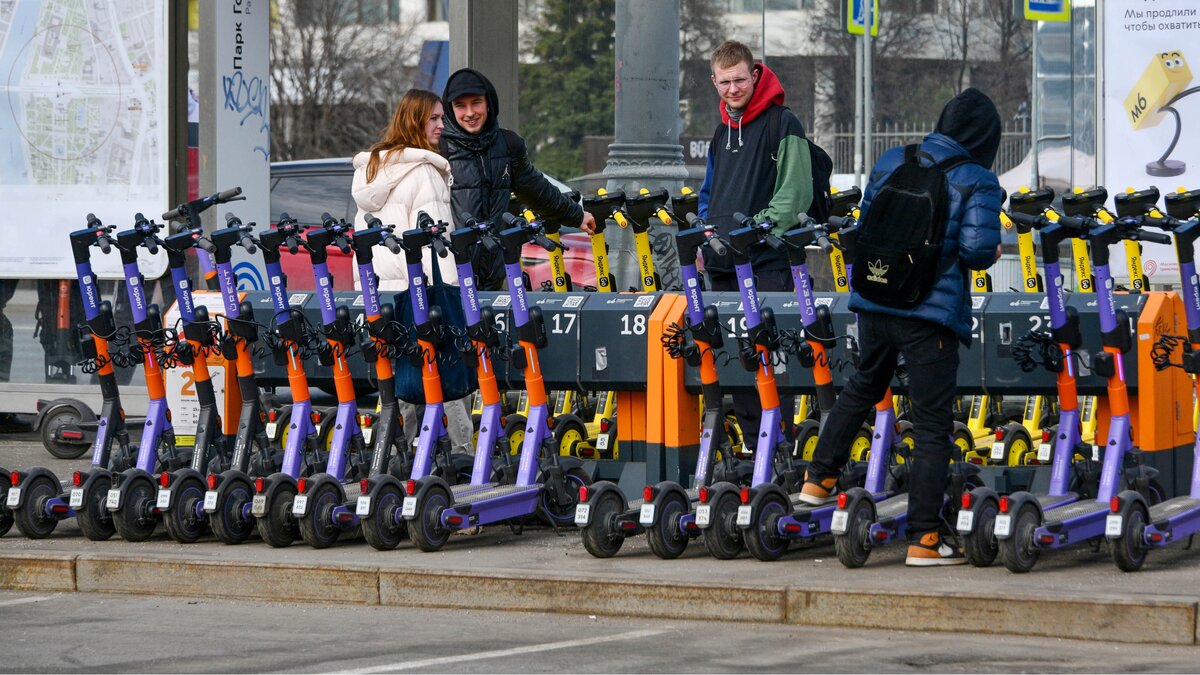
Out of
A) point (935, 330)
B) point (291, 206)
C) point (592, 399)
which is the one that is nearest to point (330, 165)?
point (291, 206)

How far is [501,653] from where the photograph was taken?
666 centimetres

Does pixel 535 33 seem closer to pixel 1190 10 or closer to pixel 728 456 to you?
pixel 1190 10

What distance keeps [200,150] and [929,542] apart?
5.90m

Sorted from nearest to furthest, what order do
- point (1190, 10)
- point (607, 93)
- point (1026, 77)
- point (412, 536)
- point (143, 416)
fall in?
point (412, 536)
point (1190, 10)
point (143, 416)
point (1026, 77)
point (607, 93)

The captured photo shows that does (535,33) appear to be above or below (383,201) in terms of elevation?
above

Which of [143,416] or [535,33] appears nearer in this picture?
[143,416]

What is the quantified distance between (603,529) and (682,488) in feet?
1.25

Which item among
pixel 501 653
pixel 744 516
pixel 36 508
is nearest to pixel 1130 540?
pixel 744 516

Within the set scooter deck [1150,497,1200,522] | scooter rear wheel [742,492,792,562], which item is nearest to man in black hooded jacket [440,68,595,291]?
scooter rear wheel [742,492,792,562]

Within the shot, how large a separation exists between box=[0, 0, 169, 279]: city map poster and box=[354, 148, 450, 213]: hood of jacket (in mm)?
3520

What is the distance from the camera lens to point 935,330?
24.8ft

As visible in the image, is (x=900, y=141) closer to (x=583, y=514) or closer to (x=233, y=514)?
(x=233, y=514)

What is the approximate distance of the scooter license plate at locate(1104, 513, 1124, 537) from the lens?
724 cm

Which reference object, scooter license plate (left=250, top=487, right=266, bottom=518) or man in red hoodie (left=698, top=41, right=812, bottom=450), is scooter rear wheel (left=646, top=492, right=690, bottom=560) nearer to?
man in red hoodie (left=698, top=41, right=812, bottom=450)
